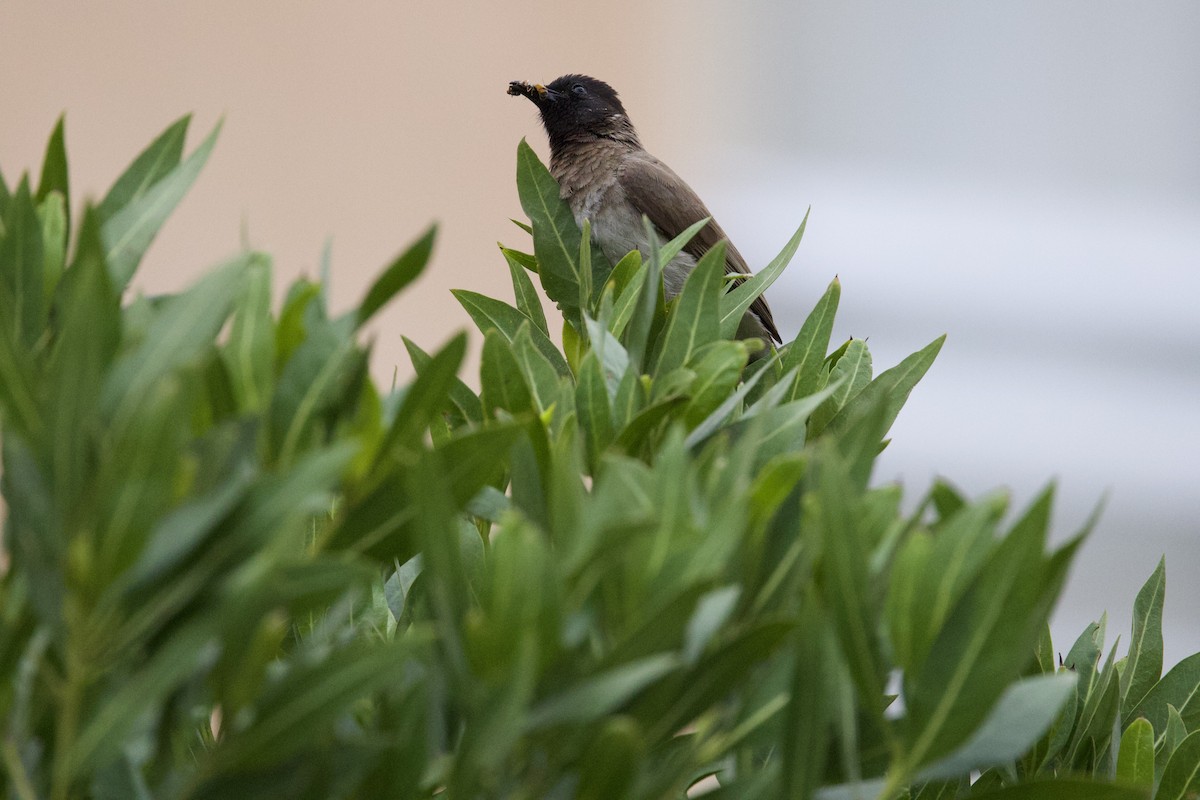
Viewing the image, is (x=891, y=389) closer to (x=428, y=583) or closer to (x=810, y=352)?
(x=810, y=352)

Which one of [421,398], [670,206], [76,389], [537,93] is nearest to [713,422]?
[421,398]

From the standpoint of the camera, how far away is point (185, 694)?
13.7 inches

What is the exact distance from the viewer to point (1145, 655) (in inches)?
25.4

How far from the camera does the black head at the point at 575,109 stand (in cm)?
231

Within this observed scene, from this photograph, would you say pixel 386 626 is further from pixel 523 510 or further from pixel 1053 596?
pixel 1053 596

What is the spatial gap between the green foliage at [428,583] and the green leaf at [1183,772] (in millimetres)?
206

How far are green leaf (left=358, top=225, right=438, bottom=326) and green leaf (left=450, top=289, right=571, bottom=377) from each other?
298 mm

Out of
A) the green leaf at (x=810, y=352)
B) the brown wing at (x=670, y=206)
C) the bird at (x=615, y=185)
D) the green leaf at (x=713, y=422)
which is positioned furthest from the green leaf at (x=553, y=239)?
the brown wing at (x=670, y=206)

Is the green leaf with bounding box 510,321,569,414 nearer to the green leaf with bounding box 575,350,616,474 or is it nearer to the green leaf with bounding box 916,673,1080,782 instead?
the green leaf with bounding box 575,350,616,474

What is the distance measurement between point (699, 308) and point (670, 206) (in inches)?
62.3

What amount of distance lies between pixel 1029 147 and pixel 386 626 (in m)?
3.43

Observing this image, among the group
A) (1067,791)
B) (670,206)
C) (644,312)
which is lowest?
(670,206)

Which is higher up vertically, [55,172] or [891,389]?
[55,172]

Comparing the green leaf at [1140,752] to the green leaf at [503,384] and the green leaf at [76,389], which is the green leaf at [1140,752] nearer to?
the green leaf at [503,384]
